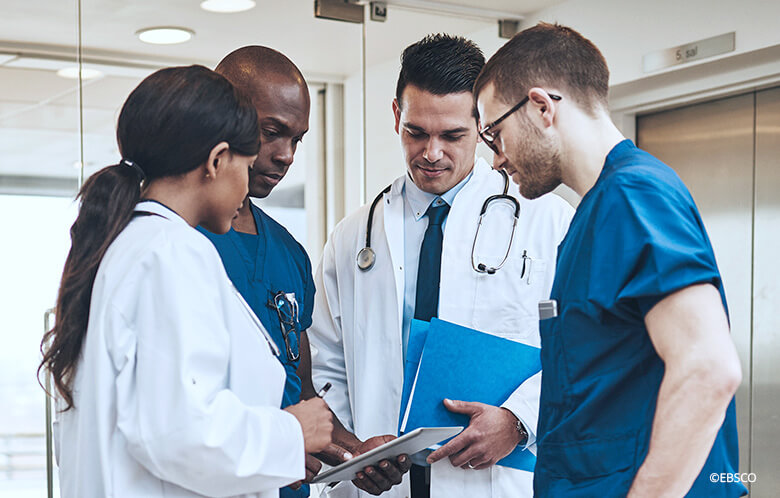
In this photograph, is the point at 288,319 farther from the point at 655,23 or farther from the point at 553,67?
the point at 655,23

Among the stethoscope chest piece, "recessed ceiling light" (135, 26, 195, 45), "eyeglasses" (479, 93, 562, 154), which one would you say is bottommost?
the stethoscope chest piece

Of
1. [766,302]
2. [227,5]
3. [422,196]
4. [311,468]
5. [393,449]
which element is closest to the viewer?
[393,449]

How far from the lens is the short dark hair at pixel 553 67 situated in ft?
4.42

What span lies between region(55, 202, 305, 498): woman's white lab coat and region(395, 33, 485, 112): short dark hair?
965 millimetres

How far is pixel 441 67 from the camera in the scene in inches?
76.9

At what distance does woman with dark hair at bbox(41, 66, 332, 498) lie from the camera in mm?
1069

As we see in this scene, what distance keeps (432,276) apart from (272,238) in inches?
16.0

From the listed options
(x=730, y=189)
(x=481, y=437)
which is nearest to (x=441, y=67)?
(x=481, y=437)

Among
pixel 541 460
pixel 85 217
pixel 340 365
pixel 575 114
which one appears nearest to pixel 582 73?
pixel 575 114

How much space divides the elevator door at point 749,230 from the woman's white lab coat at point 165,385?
253cm

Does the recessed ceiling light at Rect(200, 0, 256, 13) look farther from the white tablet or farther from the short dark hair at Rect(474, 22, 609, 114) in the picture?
the white tablet

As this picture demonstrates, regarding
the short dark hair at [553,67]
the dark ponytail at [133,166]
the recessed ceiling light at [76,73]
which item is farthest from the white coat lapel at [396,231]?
the recessed ceiling light at [76,73]

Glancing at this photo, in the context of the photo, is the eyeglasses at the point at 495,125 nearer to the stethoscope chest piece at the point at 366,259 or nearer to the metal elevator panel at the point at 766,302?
the stethoscope chest piece at the point at 366,259

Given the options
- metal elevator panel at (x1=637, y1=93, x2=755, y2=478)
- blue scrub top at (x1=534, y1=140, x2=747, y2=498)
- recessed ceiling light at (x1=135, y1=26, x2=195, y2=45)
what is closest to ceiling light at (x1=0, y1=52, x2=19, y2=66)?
recessed ceiling light at (x1=135, y1=26, x2=195, y2=45)
